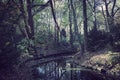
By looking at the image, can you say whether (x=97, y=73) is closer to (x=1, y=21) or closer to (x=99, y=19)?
(x=1, y=21)

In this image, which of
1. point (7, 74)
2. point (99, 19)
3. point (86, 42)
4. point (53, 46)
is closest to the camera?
point (7, 74)

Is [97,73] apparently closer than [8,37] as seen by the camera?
No

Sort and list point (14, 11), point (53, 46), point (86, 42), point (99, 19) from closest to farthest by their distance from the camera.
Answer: point (14, 11) < point (86, 42) < point (53, 46) < point (99, 19)

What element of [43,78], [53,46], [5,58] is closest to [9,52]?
[5,58]

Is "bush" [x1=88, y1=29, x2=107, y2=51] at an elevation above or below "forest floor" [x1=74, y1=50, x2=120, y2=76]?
above

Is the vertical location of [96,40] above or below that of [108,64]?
above

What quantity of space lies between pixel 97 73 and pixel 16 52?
23.5 feet

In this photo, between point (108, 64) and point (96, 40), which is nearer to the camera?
point (108, 64)

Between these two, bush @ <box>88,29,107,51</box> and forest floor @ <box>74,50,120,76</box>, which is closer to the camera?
forest floor @ <box>74,50,120,76</box>

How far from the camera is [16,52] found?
13.9 meters

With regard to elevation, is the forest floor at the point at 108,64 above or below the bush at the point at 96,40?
below

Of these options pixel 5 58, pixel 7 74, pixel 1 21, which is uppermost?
pixel 1 21

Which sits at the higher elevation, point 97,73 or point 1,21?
point 1,21

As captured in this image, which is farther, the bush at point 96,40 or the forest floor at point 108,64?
the bush at point 96,40
